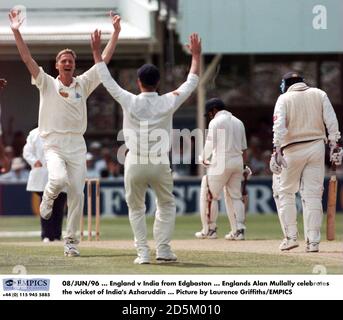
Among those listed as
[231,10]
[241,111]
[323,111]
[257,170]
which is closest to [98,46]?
[323,111]

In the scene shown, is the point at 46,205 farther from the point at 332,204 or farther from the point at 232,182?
the point at 232,182

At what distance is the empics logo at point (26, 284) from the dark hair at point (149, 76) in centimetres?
213

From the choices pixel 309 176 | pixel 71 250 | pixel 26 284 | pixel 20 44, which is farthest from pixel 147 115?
pixel 309 176

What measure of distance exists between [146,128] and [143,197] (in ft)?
2.08

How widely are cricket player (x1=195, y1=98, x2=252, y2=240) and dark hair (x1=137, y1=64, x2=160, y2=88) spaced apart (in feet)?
13.5

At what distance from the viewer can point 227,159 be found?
15.9 meters

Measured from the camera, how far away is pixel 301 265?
465 inches

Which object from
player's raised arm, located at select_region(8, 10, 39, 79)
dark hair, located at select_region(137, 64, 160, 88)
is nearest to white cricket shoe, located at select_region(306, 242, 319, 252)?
dark hair, located at select_region(137, 64, 160, 88)

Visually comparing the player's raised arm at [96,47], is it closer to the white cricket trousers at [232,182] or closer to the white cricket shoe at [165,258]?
the white cricket shoe at [165,258]

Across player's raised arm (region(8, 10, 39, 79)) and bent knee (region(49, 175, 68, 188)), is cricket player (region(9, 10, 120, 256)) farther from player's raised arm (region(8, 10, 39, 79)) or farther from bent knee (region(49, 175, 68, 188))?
bent knee (region(49, 175, 68, 188))

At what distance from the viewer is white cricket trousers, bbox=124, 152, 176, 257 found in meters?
11.6

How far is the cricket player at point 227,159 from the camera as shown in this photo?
1576 centimetres
